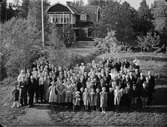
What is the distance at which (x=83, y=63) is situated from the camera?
594 centimetres

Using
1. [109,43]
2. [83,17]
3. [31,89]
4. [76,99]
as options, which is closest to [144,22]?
[109,43]

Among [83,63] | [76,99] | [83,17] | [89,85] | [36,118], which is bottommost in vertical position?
[36,118]

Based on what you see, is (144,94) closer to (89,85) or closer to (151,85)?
(151,85)

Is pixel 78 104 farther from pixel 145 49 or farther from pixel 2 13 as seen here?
pixel 2 13

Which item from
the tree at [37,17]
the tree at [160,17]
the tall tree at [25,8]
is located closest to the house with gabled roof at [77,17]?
the tree at [37,17]

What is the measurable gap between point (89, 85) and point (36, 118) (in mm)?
1159

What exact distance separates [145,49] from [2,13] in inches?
109

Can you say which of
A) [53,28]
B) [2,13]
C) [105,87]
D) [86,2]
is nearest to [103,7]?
[86,2]

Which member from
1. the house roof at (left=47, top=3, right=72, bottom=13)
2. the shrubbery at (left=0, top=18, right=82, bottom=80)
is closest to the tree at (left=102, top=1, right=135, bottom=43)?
the house roof at (left=47, top=3, right=72, bottom=13)

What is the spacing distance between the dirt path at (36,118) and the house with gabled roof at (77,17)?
1.46 metres

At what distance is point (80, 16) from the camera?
5.71 metres

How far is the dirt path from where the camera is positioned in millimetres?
5578

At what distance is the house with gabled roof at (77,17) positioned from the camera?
5.74 metres

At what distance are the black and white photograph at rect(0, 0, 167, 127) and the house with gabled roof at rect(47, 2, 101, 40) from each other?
0.06ft
